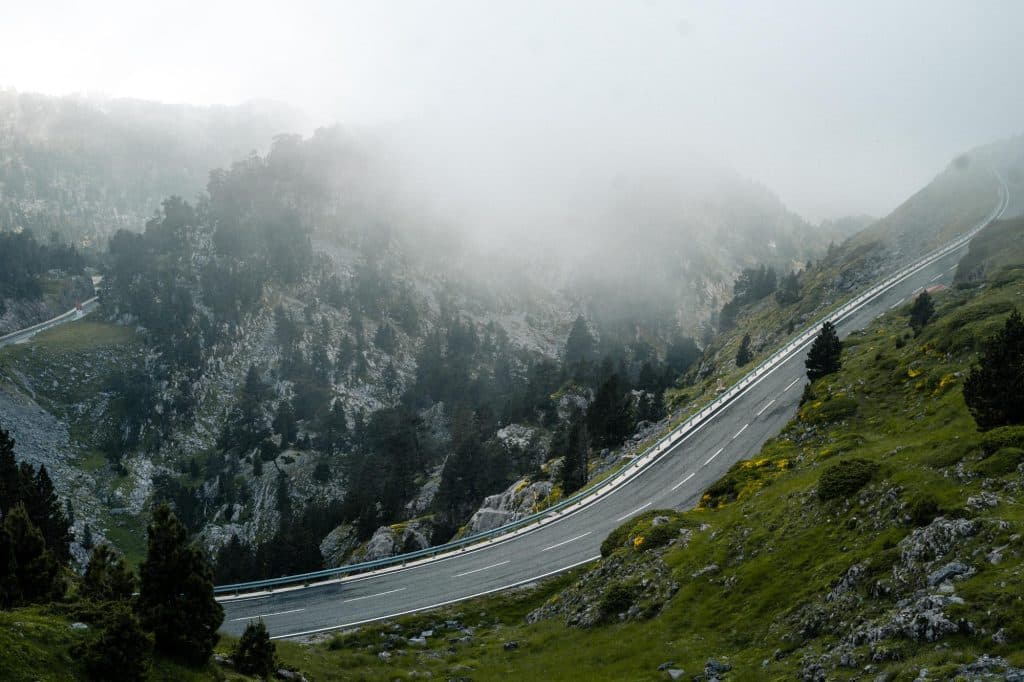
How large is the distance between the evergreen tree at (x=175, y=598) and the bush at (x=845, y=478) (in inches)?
1009

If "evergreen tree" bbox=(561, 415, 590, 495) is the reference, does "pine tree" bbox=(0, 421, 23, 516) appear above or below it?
above

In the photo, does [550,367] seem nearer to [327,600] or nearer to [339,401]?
[339,401]

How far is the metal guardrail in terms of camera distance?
50750 millimetres

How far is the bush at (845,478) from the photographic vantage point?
86.9ft

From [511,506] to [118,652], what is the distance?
6029 cm

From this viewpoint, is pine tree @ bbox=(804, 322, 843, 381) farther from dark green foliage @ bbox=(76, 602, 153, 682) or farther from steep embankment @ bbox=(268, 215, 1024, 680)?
dark green foliage @ bbox=(76, 602, 153, 682)

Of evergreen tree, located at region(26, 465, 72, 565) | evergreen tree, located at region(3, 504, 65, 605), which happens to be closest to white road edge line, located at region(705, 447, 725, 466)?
evergreen tree, located at region(3, 504, 65, 605)

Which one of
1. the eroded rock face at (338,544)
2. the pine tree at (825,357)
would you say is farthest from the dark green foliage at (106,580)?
the eroded rock face at (338,544)

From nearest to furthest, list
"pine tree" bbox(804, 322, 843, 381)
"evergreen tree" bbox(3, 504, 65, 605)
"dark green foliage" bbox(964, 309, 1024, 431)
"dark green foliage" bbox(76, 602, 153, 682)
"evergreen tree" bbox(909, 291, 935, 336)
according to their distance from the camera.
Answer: "dark green foliage" bbox(76, 602, 153, 682) → "evergreen tree" bbox(3, 504, 65, 605) → "dark green foliage" bbox(964, 309, 1024, 431) → "pine tree" bbox(804, 322, 843, 381) → "evergreen tree" bbox(909, 291, 935, 336)

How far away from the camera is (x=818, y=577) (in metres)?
22.5

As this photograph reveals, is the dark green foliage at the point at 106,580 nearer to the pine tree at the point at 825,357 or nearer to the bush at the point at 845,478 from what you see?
the bush at the point at 845,478

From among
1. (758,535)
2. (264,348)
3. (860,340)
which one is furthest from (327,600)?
(264,348)

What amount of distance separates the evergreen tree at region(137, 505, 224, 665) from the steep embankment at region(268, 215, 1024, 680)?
11695mm

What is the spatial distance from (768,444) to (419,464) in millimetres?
89196
